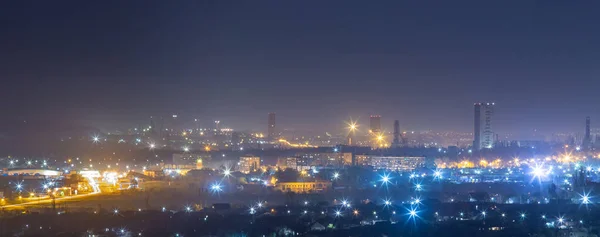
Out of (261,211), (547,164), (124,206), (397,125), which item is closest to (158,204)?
(124,206)

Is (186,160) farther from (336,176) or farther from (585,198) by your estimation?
(585,198)

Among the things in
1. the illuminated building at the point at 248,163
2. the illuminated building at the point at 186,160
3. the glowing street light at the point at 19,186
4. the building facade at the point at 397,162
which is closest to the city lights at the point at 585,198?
the building facade at the point at 397,162

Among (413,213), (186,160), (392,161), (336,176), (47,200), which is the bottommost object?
(413,213)

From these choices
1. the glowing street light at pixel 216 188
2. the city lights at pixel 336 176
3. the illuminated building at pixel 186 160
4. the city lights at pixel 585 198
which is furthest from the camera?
the illuminated building at pixel 186 160

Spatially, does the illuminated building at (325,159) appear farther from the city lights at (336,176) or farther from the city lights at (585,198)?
the city lights at (585,198)

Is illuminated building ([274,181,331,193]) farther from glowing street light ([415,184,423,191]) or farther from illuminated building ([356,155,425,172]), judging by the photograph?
illuminated building ([356,155,425,172])

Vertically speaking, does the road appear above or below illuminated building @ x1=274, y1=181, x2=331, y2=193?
above

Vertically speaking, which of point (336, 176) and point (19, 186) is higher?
point (19, 186)

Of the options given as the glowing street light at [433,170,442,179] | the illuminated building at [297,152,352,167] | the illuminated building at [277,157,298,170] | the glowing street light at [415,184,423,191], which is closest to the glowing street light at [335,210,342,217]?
the glowing street light at [415,184,423,191]

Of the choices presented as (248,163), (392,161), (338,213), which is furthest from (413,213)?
(392,161)
